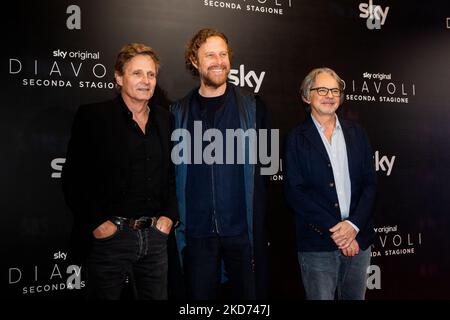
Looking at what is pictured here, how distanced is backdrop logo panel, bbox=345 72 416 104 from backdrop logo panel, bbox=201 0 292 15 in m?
0.89

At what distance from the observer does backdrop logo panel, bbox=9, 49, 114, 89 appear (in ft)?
8.97

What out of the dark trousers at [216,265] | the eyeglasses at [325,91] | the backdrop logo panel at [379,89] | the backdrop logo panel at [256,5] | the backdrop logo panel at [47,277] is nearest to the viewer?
the dark trousers at [216,265]

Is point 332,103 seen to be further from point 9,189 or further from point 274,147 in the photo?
point 9,189

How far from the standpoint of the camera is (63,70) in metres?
2.83

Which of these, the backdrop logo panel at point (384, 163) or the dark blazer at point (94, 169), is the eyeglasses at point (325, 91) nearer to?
the dark blazer at point (94, 169)

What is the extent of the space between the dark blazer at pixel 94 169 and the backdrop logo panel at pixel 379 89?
7.41ft

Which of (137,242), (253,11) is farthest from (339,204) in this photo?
(253,11)

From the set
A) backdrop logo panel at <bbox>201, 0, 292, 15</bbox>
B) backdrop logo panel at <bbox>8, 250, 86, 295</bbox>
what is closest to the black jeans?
backdrop logo panel at <bbox>8, 250, 86, 295</bbox>

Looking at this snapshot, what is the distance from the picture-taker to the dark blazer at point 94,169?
2232mm

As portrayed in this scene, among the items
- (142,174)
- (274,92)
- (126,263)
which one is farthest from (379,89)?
(126,263)

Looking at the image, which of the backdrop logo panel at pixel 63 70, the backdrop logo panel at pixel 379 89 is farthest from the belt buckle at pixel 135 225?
the backdrop logo panel at pixel 379 89

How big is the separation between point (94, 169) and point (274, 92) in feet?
5.59

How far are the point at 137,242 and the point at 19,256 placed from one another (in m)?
1.02

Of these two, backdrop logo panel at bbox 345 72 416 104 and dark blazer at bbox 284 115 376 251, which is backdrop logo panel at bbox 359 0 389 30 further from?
dark blazer at bbox 284 115 376 251
